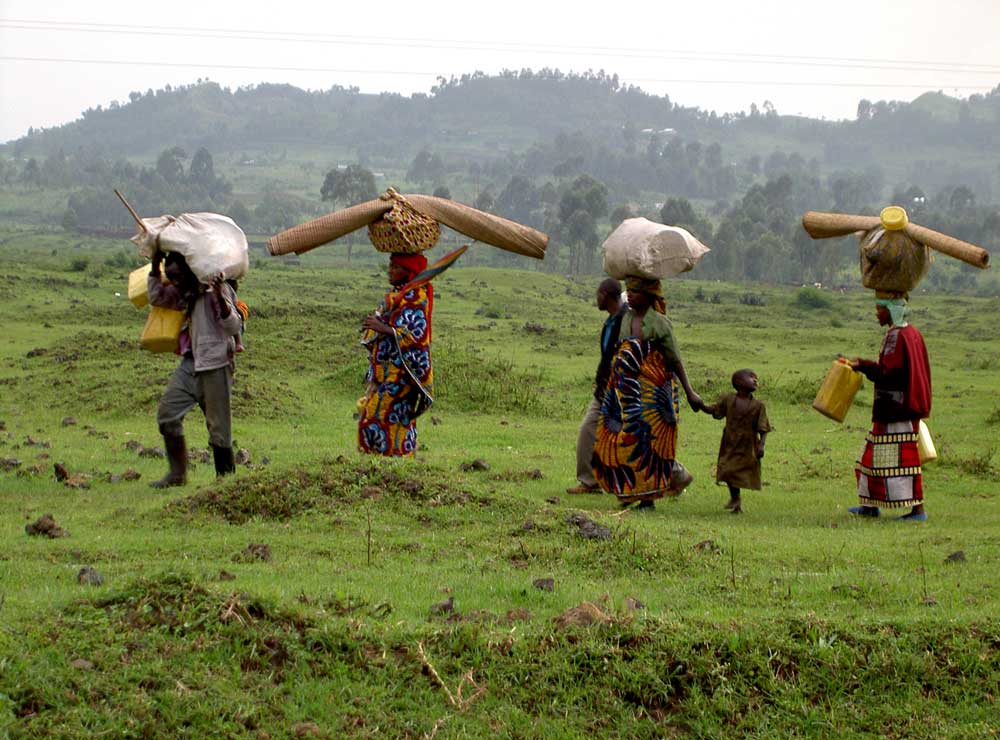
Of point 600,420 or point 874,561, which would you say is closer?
point 874,561

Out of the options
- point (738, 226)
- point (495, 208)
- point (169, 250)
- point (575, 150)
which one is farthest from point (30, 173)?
point (169, 250)

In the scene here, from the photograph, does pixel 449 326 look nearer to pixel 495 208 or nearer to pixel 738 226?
pixel 738 226

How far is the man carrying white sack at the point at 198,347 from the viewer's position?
900 cm

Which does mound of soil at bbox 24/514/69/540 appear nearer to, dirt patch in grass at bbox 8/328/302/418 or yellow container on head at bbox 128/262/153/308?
yellow container on head at bbox 128/262/153/308

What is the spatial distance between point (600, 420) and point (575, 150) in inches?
5852

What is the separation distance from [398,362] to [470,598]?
327cm

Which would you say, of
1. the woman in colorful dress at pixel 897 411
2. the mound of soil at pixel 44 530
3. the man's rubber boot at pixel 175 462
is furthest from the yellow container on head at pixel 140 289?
the woman in colorful dress at pixel 897 411

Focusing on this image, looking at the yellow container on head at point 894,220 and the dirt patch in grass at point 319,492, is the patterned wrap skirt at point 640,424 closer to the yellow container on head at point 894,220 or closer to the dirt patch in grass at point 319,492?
the dirt patch in grass at point 319,492

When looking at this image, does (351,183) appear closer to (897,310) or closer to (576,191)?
(576,191)

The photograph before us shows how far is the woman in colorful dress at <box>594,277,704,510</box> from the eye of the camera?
9109mm

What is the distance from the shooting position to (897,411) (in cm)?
923

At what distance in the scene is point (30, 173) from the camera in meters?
123

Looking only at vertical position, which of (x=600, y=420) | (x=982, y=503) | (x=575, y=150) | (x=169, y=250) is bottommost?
(x=982, y=503)

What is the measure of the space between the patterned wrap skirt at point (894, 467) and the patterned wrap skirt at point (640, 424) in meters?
1.62
